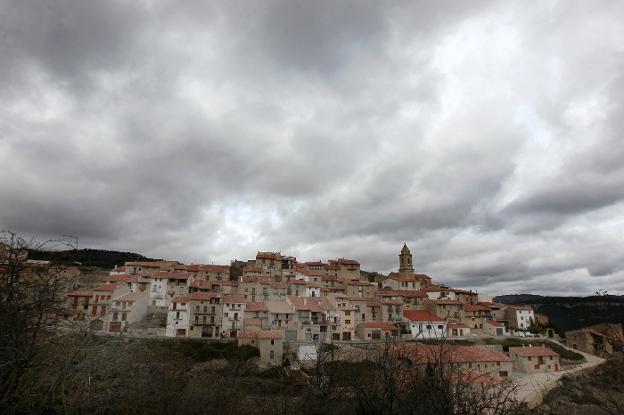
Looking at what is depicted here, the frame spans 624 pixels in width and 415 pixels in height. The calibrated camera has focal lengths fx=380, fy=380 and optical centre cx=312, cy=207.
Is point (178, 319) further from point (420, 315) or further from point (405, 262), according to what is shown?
point (405, 262)

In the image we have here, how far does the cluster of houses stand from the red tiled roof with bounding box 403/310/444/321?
0.17m

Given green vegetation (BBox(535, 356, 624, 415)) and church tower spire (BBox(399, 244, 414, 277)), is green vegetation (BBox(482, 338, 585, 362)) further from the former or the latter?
church tower spire (BBox(399, 244, 414, 277))

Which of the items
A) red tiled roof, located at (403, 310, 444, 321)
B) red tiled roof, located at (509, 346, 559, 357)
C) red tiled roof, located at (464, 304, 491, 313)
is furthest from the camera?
red tiled roof, located at (464, 304, 491, 313)

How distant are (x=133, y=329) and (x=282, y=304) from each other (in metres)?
20.9

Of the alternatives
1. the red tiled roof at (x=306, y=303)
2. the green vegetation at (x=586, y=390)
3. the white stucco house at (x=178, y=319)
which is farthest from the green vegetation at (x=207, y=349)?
the green vegetation at (x=586, y=390)

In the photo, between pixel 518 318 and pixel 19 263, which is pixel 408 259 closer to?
pixel 518 318

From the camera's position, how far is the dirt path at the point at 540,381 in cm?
3781

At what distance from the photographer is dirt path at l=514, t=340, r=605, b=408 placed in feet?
124

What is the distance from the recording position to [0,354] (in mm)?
9750

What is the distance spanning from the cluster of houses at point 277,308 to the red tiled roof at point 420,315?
6.5 inches

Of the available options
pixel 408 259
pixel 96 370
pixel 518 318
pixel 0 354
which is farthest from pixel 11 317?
A: pixel 408 259

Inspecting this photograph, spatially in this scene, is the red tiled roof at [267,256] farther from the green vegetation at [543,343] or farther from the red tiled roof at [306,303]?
the green vegetation at [543,343]

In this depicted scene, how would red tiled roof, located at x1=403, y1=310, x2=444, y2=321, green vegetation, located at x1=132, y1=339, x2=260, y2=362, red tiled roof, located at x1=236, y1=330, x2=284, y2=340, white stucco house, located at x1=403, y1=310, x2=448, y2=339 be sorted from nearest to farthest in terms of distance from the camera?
green vegetation, located at x1=132, y1=339, x2=260, y2=362
red tiled roof, located at x1=236, y1=330, x2=284, y2=340
white stucco house, located at x1=403, y1=310, x2=448, y2=339
red tiled roof, located at x1=403, y1=310, x2=444, y2=321

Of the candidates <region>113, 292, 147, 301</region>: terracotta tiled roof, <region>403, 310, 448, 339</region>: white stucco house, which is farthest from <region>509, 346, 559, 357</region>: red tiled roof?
<region>113, 292, 147, 301</region>: terracotta tiled roof
